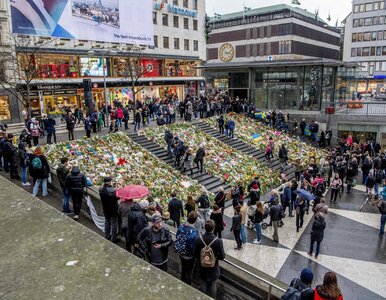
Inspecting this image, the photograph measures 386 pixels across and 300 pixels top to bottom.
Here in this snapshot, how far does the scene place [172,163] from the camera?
19.0 meters

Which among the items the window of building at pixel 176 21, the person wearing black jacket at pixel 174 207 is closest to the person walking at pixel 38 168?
the person wearing black jacket at pixel 174 207

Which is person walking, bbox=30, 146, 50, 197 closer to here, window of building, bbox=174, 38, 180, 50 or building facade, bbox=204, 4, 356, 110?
building facade, bbox=204, 4, 356, 110

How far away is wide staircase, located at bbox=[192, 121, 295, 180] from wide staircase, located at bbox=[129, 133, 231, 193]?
5.25 meters

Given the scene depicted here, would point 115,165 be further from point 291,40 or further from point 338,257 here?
point 291,40

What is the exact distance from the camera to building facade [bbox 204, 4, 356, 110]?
30547 mm

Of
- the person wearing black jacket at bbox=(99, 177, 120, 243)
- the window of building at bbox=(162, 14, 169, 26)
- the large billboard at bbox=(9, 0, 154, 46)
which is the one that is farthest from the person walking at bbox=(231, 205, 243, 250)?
the window of building at bbox=(162, 14, 169, 26)

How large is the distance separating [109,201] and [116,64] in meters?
32.6

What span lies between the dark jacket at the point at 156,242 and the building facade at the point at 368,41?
6601 centimetres

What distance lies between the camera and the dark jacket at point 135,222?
259 inches

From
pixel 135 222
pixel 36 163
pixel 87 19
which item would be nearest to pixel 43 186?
pixel 36 163

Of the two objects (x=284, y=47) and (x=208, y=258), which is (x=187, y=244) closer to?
(x=208, y=258)

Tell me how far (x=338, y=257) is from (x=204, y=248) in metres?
7.29

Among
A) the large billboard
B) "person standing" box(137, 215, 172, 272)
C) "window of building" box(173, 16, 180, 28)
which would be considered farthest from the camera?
"window of building" box(173, 16, 180, 28)

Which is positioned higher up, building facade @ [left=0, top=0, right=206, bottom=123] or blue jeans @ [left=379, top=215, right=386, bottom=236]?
building facade @ [left=0, top=0, right=206, bottom=123]
